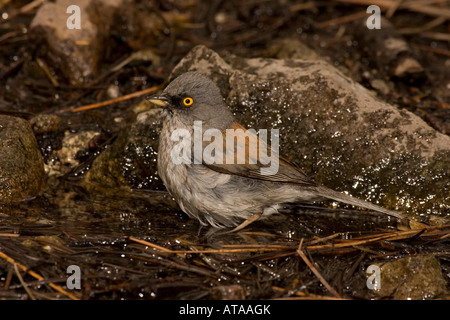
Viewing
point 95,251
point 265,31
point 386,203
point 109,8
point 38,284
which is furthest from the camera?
point 265,31

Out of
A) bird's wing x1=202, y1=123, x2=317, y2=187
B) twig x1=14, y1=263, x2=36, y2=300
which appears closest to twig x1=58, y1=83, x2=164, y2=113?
bird's wing x1=202, y1=123, x2=317, y2=187

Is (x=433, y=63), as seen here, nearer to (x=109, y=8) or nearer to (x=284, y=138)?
(x=284, y=138)

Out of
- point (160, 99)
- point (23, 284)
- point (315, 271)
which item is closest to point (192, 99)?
point (160, 99)

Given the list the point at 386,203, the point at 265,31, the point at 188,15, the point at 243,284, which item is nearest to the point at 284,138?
the point at 386,203

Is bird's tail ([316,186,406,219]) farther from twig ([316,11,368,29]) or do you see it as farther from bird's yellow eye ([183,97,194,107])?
twig ([316,11,368,29])

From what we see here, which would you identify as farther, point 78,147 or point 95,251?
point 78,147

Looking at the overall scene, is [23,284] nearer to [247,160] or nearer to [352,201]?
[247,160]

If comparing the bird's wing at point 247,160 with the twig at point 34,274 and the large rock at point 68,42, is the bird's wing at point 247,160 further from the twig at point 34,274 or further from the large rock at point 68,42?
the large rock at point 68,42

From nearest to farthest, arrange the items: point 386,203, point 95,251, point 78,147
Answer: point 95,251, point 386,203, point 78,147
